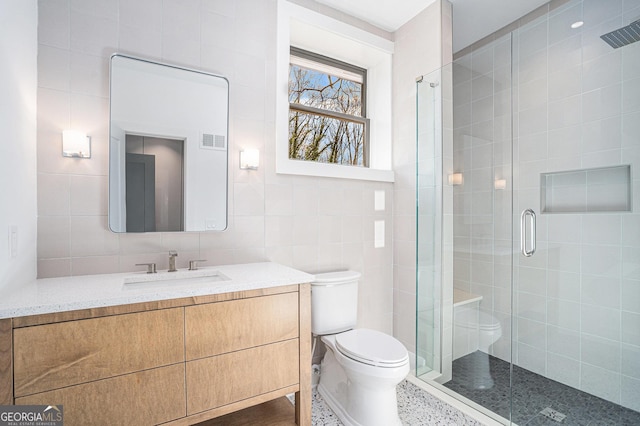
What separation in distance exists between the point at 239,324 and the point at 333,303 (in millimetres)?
782

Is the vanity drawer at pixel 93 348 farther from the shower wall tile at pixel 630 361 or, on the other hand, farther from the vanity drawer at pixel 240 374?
the shower wall tile at pixel 630 361

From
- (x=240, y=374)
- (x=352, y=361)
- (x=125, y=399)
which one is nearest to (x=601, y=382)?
(x=352, y=361)

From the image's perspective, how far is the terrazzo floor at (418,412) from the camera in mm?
1806

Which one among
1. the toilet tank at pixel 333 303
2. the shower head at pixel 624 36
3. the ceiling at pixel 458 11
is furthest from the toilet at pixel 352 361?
the ceiling at pixel 458 11

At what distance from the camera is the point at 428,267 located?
2.24 m

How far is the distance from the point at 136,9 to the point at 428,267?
2353mm

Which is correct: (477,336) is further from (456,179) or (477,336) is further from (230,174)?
(230,174)

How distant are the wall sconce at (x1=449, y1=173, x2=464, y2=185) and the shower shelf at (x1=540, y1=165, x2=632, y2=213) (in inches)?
16.6

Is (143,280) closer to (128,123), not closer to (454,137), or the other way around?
(128,123)

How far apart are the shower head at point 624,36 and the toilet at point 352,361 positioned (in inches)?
72.0

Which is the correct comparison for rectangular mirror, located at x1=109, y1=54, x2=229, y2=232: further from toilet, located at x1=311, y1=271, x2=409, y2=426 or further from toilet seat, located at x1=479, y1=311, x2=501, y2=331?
toilet seat, located at x1=479, y1=311, x2=501, y2=331

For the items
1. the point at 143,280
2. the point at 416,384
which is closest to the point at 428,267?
the point at 416,384

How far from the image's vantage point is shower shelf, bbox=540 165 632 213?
155cm

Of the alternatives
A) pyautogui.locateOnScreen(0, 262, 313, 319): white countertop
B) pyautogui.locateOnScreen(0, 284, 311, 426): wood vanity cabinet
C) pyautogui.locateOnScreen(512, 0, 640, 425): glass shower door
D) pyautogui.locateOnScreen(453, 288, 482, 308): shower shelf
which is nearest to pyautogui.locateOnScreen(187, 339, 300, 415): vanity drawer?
pyautogui.locateOnScreen(0, 284, 311, 426): wood vanity cabinet
